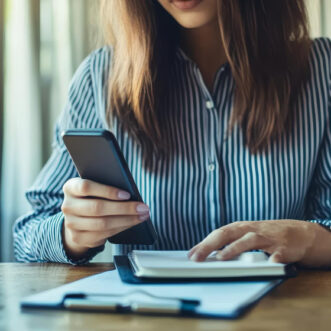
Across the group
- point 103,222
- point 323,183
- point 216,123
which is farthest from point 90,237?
point 323,183

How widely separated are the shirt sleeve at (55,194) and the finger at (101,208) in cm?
11

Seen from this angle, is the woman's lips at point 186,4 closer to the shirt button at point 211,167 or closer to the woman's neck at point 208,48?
the woman's neck at point 208,48

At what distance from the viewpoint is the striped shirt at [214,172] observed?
1.16 metres

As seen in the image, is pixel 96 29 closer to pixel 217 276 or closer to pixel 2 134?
pixel 2 134

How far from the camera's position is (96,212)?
89 cm

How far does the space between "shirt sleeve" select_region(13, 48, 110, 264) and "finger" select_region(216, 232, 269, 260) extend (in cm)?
30

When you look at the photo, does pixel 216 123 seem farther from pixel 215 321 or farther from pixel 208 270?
pixel 215 321

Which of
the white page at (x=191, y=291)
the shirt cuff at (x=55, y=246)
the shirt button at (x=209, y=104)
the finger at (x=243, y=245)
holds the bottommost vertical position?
the shirt cuff at (x=55, y=246)

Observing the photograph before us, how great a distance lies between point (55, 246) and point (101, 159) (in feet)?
0.85

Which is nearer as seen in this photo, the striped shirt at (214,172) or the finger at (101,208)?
the finger at (101,208)

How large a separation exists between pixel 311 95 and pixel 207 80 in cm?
22

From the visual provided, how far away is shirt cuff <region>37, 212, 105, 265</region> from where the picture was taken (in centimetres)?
100

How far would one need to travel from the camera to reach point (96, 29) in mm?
1857

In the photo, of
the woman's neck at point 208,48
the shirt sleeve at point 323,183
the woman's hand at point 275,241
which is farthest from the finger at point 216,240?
the woman's neck at point 208,48
